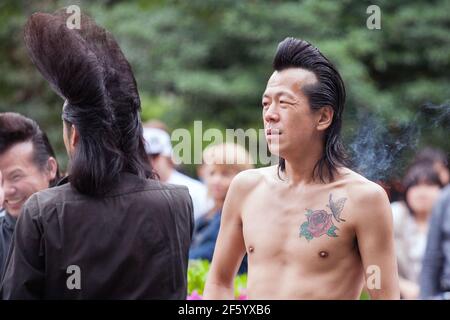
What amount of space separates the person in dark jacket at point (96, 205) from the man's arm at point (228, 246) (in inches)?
12.0

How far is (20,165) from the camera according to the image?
4.32 meters

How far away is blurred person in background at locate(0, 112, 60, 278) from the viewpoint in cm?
426

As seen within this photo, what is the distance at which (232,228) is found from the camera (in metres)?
3.84

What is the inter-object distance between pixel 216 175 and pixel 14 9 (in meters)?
8.61

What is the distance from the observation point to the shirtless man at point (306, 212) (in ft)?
11.6

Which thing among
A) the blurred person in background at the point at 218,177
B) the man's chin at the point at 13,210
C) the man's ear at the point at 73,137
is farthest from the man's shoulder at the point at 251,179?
the blurred person in background at the point at 218,177

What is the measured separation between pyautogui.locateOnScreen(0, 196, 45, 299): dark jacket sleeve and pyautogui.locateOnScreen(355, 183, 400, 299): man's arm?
3.95 ft

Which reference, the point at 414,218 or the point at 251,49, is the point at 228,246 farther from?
the point at 251,49

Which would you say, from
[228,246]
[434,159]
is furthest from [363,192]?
[434,159]

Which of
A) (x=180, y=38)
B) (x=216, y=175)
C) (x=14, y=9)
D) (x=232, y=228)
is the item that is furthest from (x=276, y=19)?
(x=232, y=228)

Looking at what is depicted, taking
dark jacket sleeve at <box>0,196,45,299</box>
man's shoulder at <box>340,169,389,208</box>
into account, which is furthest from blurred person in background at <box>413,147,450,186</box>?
dark jacket sleeve at <box>0,196,45,299</box>

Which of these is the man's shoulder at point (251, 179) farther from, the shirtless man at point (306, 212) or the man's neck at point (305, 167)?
the man's neck at point (305, 167)
